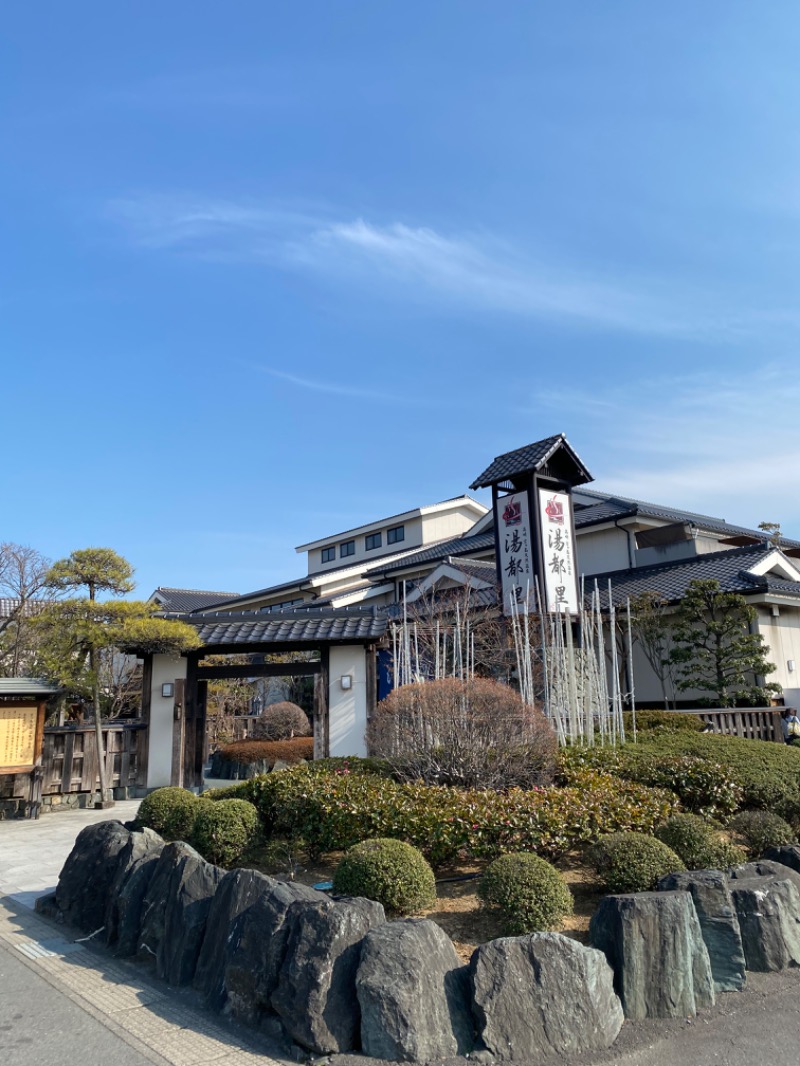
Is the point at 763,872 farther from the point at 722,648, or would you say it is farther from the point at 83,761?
the point at 722,648

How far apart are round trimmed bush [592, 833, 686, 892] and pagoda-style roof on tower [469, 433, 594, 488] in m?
9.25

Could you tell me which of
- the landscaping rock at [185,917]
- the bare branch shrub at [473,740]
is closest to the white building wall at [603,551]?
the bare branch shrub at [473,740]

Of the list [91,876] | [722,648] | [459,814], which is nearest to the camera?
[459,814]

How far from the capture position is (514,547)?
14.2 metres

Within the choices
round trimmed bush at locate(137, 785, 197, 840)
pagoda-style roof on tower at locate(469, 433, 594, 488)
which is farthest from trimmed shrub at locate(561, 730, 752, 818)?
pagoda-style roof on tower at locate(469, 433, 594, 488)

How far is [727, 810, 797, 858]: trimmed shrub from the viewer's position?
6129mm

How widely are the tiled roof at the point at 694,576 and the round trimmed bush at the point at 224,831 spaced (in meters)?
12.6

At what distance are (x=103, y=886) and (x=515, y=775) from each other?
349 cm

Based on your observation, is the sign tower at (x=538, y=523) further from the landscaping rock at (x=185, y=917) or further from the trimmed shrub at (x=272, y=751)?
the landscaping rock at (x=185, y=917)

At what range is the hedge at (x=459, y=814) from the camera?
557 centimetres

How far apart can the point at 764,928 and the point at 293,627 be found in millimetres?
10053

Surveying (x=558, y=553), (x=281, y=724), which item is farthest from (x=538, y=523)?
(x=281, y=724)

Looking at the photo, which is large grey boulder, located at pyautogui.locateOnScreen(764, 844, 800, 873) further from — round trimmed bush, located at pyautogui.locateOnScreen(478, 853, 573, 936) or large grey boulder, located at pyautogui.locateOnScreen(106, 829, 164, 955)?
large grey boulder, located at pyautogui.locateOnScreen(106, 829, 164, 955)

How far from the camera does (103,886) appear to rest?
5.89 meters
